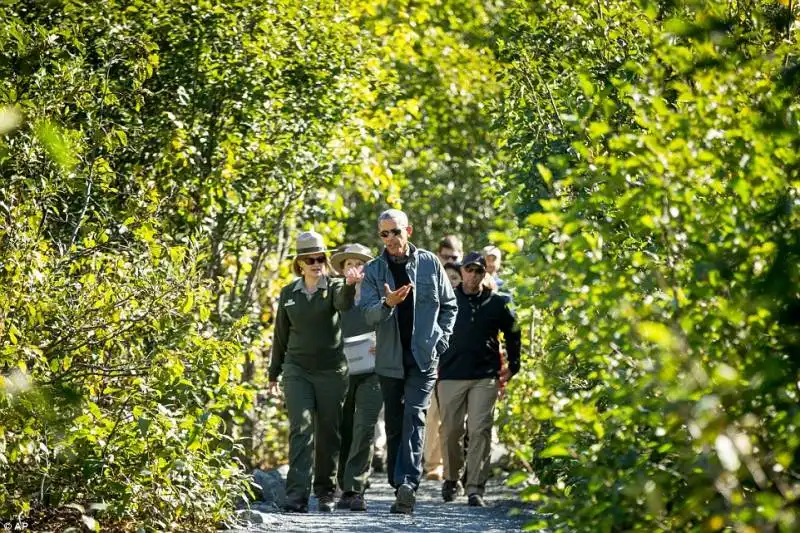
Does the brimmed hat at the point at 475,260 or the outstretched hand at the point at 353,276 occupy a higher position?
the brimmed hat at the point at 475,260

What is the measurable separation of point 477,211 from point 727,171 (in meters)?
20.8

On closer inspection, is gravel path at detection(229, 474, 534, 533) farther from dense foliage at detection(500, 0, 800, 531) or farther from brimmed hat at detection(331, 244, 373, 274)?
dense foliage at detection(500, 0, 800, 531)

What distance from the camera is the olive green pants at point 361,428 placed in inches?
426

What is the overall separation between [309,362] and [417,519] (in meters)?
1.47

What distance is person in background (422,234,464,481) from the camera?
13609mm

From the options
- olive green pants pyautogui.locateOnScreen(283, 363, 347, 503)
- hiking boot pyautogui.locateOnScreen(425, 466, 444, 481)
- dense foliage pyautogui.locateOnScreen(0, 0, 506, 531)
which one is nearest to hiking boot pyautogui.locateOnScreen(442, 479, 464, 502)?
olive green pants pyautogui.locateOnScreen(283, 363, 347, 503)

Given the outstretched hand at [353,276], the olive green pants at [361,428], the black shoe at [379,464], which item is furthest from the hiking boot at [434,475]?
the outstretched hand at [353,276]

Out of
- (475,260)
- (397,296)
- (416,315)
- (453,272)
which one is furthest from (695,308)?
(453,272)

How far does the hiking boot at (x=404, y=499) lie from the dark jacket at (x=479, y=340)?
5.60ft

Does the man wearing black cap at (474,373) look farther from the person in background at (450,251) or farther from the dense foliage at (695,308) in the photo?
the dense foliage at (695,308)

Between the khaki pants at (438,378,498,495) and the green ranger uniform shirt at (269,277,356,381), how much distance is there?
1.49 m

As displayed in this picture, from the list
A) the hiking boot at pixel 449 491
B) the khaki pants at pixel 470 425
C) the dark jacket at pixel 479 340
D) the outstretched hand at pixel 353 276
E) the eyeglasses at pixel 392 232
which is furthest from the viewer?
the hiking boot at pixel 449 491

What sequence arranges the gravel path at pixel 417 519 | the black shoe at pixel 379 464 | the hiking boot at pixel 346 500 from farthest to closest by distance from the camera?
the black shoe at pixel 379 464 → the hiking boot at pixel 346 500 → the gravel path at pixel 417 519

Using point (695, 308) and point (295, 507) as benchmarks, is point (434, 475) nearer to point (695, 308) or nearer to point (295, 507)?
point (295, 507)
